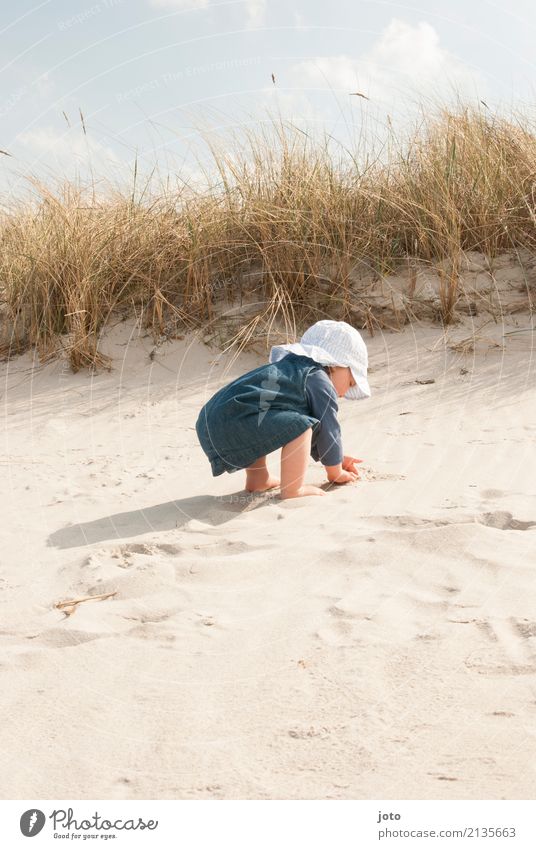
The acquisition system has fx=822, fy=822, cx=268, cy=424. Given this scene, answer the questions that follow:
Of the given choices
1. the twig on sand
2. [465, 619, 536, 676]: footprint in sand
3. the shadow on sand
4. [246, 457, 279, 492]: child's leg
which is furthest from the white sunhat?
[465, 619, 536, 676]: footprint in sand

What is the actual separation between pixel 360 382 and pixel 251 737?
2.05 meters

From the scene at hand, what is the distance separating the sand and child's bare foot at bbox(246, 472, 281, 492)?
10cm

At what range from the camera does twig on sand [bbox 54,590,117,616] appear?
230 centimetres

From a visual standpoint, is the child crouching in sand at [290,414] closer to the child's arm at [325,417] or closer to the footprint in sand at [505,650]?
the child's arm at [325,417]

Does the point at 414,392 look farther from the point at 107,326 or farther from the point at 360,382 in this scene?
the point at 107,326

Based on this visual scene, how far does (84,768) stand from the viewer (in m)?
1.58

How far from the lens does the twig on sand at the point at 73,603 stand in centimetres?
230

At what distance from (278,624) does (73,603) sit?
62 centimetres

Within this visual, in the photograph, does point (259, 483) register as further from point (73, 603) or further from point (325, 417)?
point (73, 603)

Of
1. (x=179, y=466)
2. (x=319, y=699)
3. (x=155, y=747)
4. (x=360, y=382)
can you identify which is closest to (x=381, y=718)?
(x=319, y=699)

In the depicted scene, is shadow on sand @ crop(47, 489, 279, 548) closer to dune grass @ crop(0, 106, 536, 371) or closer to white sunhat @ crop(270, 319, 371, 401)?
white sunhat @ crop(270, 319, 371, 401)

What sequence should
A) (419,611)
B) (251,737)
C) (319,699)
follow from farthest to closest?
(419,611) < (319,699) < (251,737)

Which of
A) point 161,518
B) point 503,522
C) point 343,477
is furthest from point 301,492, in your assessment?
point 503,522

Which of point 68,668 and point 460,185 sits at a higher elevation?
point 460,185
